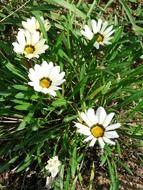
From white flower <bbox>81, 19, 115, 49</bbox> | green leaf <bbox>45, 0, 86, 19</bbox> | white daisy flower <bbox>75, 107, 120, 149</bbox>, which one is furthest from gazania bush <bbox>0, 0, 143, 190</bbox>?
green leaf <bbox>45, 0, 86, 19</bbox>

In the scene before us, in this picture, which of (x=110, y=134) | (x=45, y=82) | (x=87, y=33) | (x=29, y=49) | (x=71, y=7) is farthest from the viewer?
(x=71, y=7)

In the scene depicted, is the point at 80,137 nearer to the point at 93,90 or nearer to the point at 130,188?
the point at 93,90

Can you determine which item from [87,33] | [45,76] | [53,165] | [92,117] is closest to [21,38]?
[45,76]

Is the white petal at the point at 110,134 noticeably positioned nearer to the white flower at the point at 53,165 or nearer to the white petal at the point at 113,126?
the white petal at the point at 113,126

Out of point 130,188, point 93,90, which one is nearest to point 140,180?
point 130,188

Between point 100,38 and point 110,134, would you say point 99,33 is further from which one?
point 110,134

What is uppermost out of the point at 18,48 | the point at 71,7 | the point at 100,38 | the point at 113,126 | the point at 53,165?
the point at 71,7

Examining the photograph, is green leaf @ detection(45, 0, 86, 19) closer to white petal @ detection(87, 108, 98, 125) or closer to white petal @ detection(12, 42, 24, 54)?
white petal @ detection(12, 42, 24, 54)
